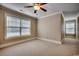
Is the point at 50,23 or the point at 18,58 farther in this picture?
the point at 50,23

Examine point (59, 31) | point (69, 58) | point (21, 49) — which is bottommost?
point (69, 58)

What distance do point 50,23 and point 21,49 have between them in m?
0.97

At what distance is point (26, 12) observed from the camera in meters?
2.22

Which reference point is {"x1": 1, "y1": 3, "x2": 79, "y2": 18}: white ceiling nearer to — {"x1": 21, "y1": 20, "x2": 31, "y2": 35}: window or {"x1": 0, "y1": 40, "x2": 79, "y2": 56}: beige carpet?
{"x1": 21, "y1": 20, "x2": 31, "y2": 35}: window

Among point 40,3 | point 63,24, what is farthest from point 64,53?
point 40,3

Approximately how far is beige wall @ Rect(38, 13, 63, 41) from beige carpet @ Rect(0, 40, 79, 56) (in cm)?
21

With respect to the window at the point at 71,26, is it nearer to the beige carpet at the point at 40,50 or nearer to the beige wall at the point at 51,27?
the beige wall at the point at 51,27

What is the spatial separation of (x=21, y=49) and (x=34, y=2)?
1.16 meters

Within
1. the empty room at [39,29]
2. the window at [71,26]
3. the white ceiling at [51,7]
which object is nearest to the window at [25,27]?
the empty room at [39,29]

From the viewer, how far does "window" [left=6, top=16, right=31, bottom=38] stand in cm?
210

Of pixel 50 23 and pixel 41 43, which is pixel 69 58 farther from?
pixel 50 23

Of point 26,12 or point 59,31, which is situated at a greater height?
point 26,12

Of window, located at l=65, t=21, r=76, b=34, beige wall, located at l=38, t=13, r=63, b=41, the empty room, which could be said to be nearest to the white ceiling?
the empty room

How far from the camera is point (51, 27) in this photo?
7.46 feet
